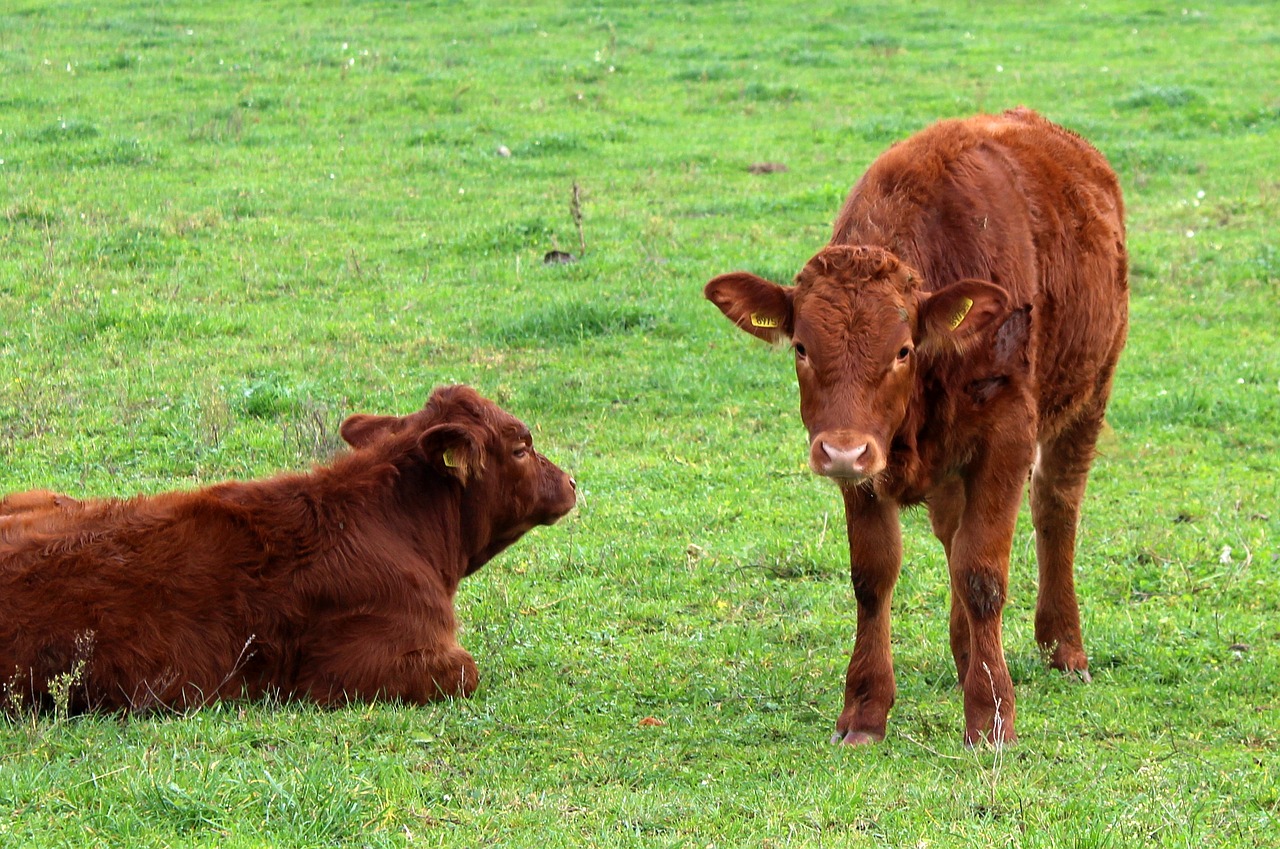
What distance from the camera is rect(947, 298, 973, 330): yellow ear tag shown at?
554 cm

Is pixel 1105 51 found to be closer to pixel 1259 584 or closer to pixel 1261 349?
pixel 1261 349

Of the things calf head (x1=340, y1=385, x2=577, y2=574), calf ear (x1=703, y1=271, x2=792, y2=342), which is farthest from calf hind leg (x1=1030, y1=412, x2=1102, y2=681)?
calf head (x1=340, y1=385, x2=577, y2=574)

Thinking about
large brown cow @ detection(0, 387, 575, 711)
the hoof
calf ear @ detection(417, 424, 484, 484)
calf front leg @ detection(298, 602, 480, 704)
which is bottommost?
the hoof

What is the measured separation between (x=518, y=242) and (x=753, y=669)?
316 inches

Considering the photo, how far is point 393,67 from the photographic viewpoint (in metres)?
20.9

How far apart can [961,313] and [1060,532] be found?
7.02ft

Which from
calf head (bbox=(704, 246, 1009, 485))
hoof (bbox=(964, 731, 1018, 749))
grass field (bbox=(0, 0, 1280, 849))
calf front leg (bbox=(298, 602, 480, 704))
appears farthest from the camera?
calf front leg (bbox=(298, 602, 480, 704))

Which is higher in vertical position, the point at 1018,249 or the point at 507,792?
the point at 1018,249

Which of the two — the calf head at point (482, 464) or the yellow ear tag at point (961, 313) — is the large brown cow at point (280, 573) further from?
the yellow ear tag at point (961, 313)

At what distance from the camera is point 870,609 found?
6.16 metres

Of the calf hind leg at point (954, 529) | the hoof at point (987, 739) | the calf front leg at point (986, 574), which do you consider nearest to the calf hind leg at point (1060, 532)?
the calf hind leg at point (954, 529)

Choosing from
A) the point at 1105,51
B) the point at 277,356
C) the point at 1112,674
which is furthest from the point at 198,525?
the point at 1105,51

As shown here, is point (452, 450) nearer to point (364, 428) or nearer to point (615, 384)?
point (364, 428)

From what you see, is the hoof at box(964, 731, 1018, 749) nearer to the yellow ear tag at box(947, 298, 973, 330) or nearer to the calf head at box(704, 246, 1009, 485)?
the calf head at box(704, 246, 1009, 485)
